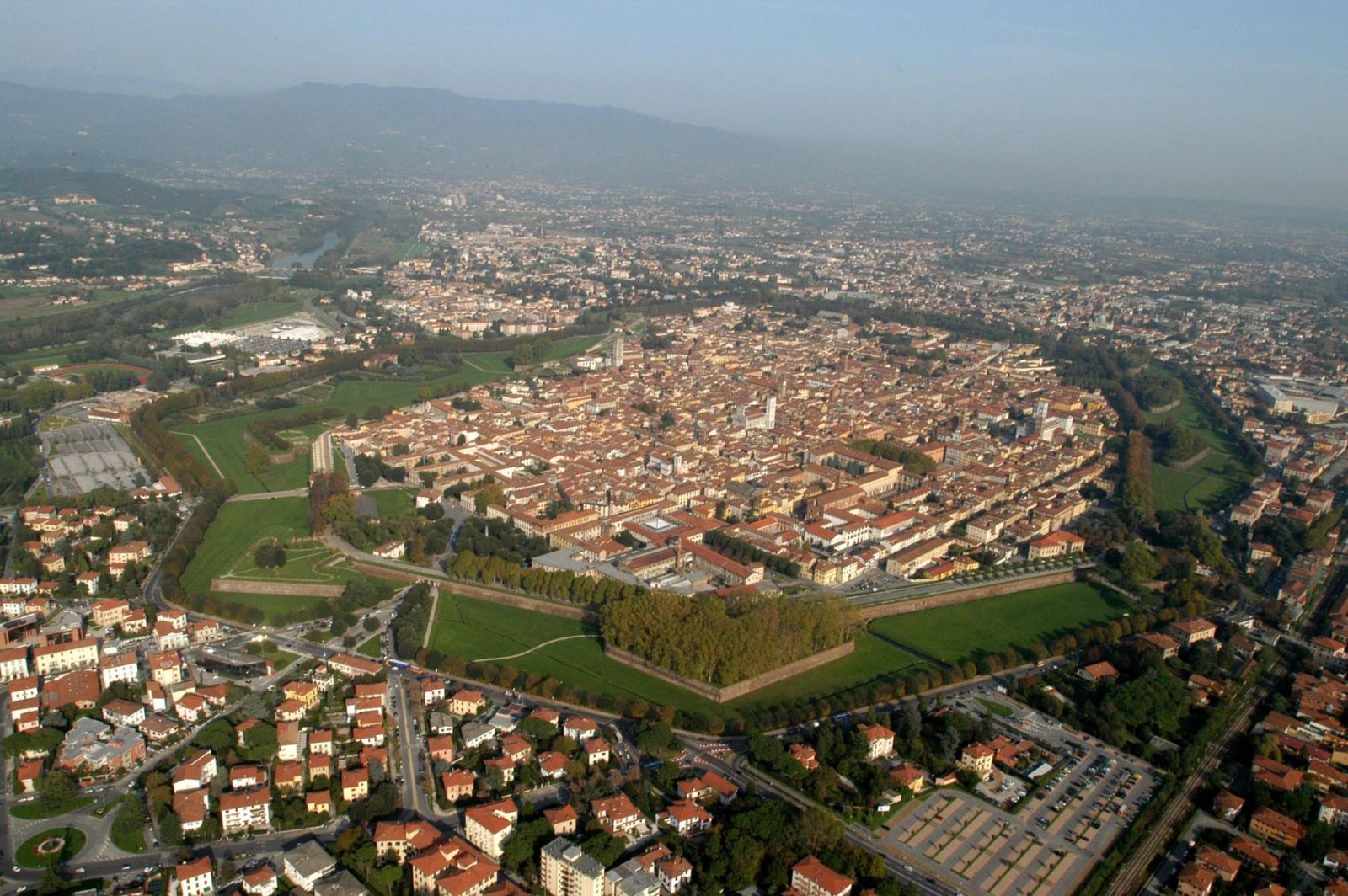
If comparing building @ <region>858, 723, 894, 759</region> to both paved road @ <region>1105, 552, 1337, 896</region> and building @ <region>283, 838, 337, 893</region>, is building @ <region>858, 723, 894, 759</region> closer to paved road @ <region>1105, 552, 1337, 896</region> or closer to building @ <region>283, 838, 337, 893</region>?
paved road @ <region>1105, 552, 1337, 896</region>

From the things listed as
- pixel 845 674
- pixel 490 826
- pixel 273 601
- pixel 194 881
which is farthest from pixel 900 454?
pixel 194 881

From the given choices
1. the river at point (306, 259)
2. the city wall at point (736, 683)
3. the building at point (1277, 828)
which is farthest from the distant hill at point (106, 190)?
the building at point (1277, 828)

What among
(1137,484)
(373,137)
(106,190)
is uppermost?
(373,137)

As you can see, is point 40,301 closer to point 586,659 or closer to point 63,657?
point 63,657

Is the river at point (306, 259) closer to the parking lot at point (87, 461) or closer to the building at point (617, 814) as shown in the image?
the parking lot at point (87, 461)

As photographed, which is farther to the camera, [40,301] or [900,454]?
[40,301]

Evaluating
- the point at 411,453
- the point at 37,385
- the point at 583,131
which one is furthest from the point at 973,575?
the point at 583,131

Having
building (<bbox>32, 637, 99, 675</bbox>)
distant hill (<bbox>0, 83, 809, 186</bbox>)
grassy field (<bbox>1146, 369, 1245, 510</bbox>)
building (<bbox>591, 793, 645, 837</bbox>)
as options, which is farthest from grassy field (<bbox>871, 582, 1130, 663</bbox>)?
distant hill (<bbox>0, 83, 809, 186</bbox>)
